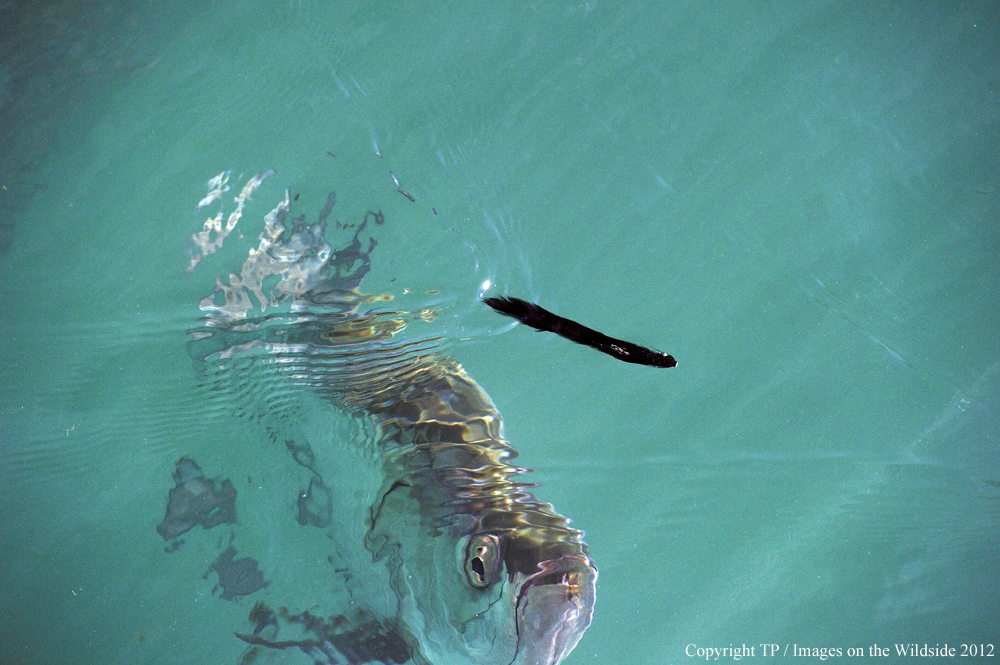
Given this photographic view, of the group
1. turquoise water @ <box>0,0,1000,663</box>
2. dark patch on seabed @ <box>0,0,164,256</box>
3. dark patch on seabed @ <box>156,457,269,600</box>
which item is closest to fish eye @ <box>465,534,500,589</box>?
turquoise water @ <box>0,0,1000,663</box>

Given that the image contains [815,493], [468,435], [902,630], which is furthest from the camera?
[902,630]

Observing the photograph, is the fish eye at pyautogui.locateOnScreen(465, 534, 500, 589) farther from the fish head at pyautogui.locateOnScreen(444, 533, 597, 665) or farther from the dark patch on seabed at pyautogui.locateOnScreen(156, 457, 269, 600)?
the dark patch on seabed at pyautogui.locateOnScreen(156, 457, 269, 600)

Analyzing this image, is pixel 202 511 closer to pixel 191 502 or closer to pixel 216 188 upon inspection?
pixel 191 502

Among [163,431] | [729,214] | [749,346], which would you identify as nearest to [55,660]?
[163,431]

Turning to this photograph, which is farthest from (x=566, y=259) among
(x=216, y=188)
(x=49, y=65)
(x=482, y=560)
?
(x=49, y=65)

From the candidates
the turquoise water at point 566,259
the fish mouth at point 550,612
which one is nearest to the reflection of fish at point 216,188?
the turquoise water at point 566,259

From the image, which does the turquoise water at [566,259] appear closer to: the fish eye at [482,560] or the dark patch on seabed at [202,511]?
the dark patch on seabed at [202,511]

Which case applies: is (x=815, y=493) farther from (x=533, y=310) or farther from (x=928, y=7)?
(x=928, y=7)

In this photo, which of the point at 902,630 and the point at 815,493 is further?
the point at 902,630
